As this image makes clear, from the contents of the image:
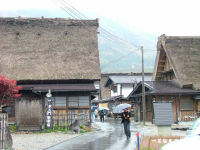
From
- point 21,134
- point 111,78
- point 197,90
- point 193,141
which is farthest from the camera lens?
point 111,78

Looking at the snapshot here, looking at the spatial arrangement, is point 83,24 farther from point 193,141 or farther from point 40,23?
point 193,141

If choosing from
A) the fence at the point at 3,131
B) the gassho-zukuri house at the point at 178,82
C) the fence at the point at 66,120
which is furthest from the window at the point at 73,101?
the fence at the point at 3,131

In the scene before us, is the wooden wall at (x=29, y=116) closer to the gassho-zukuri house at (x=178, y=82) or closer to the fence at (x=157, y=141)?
the fence at (x=157, y=141)

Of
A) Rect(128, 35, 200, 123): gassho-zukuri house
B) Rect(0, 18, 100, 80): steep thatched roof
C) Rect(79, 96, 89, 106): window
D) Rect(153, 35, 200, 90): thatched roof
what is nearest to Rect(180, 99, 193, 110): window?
Rect(128, 35, 200, 123): gassho-zukuri house

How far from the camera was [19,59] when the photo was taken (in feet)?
87.4

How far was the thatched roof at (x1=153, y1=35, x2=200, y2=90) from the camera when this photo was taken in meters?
31.2

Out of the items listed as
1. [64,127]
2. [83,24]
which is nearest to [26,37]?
[83,24]

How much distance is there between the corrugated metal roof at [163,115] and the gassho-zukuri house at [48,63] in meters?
9.14

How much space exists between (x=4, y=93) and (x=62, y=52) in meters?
9.11

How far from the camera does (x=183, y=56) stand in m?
32.8

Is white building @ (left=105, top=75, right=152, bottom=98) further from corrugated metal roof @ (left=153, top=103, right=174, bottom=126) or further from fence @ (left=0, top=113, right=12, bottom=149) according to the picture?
fence @ (left=0, top=113, right=12, bottom=149)

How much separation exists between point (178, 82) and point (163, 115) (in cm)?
1743

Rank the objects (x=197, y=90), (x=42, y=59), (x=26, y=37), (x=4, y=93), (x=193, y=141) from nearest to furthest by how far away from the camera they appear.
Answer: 1. (x=193, y=141)
2. (x=4, y=93)
3. (x=42, y=59)
4. (x=26, y=37)
5. (x=197, y=90)

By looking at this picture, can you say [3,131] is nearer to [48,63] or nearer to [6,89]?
[6,89]
